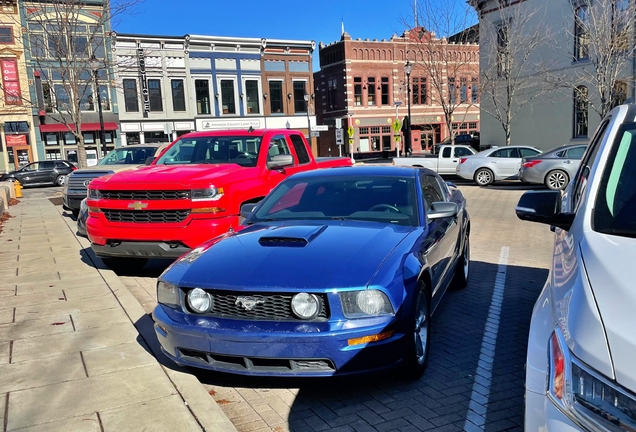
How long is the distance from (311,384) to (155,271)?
456 cm

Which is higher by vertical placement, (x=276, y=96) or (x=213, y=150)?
(x=276, y=96)

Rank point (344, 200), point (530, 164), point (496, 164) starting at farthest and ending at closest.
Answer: point (496, 164) < point (530, 164) < point (344, 200)

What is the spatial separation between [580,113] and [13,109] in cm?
3422

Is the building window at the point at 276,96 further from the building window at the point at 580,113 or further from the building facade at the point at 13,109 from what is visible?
the building window at the point at 580,113

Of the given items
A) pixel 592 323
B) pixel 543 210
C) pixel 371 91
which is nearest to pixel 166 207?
pixel 543 210

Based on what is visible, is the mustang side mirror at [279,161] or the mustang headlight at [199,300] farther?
the mustang side mirror at [279,161]

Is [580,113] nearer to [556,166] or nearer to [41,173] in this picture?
[556,166]

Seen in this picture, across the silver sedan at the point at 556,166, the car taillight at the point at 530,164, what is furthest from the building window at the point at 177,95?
the silver sedan at the point at 556,166

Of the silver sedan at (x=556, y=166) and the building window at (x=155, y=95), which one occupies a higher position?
the building window at (x=155, y=95)

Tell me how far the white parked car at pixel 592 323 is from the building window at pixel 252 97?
39.9 meters

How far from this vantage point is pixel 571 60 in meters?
26.3

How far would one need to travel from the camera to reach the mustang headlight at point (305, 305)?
3424 mm

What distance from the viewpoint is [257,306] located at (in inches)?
139

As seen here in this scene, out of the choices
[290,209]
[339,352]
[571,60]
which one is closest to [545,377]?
[339,352]
